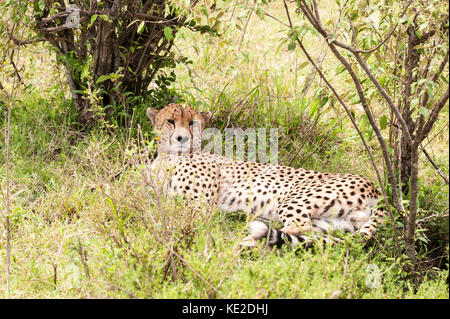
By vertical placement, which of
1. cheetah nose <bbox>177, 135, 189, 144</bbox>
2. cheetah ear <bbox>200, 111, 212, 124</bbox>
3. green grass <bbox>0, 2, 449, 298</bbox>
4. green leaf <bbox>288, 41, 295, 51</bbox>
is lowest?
green grass <bbox>0, 2, 449, 298</bbox>

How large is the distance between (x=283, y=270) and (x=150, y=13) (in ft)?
7.26

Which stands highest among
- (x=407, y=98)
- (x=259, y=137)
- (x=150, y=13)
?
(x=150, y=13)

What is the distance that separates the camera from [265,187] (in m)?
3.72

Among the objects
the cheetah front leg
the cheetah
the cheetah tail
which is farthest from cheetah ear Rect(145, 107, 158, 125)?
the cheetah front leg

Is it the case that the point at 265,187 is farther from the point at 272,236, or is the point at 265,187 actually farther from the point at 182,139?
the point at 272,236

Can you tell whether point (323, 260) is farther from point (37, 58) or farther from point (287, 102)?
point (37, 58)

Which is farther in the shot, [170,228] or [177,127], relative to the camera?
[177,127]

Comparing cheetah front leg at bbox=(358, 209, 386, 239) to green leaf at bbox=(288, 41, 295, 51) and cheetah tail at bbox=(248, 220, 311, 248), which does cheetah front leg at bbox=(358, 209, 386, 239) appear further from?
green leaf at bbox=(288, 41, 295, 51)

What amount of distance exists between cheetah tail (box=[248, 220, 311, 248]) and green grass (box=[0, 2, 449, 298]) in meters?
0.06

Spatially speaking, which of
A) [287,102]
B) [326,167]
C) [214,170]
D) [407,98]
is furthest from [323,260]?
[287,102]

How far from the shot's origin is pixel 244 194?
3.73 meters

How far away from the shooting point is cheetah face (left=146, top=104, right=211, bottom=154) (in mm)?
3865

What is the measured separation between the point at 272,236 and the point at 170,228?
0.49 m

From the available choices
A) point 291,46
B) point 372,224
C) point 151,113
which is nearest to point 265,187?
point 372,224
